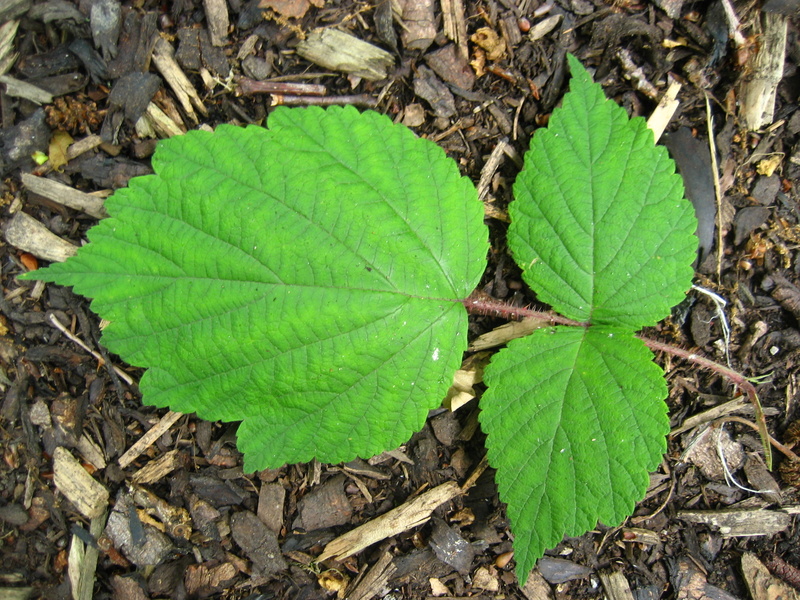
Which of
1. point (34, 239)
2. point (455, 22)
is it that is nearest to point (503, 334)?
point (455, 22)

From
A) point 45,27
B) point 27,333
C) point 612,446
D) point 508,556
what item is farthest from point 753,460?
point 45,27

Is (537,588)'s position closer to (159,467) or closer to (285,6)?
(159,467)

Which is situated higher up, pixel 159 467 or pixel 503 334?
pixel 503 334

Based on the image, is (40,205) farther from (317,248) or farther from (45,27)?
(317,248)

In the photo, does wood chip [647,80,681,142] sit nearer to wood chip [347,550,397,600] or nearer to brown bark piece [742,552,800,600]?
brown bark piece [742,552,800,600]

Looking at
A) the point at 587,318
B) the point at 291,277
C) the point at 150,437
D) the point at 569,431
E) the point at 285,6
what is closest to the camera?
the point at 291,277

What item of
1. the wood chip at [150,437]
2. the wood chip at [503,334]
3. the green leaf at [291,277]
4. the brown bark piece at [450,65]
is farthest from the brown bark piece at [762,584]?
the wood chip at [150,437]
